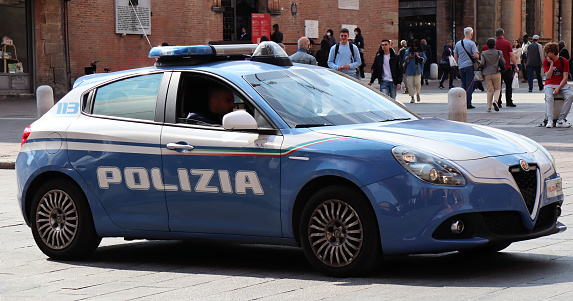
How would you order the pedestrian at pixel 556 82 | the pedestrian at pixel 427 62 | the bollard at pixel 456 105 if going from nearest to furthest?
the bollard at pixel 456 105, the pedestrian at pixel 556 82, the pedestrian at pixel 427 62

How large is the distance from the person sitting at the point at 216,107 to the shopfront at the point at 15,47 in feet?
82.4

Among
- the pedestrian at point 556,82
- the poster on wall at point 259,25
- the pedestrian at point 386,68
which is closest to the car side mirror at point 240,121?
the pedestrian at point 556,82

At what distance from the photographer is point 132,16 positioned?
34562mm

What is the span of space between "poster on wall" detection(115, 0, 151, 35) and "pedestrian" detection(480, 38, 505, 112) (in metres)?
14.3

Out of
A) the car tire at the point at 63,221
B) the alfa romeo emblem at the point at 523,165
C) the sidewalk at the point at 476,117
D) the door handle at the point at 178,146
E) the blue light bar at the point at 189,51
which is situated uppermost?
the blue light bar at the point at 189,51

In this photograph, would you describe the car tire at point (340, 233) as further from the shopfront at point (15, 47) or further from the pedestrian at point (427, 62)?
the pedestrian at point (427, 62)

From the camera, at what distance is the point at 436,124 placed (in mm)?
6844

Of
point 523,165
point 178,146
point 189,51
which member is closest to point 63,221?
point 178,146

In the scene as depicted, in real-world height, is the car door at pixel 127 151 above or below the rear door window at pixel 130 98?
below

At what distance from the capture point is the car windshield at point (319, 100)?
6.69 m

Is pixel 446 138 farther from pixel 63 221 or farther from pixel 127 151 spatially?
pixel 63 221

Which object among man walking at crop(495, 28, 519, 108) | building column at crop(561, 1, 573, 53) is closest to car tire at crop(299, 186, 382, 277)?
man walking at crop(495, 28, 519, 108)

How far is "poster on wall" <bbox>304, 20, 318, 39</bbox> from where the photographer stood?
41.4m

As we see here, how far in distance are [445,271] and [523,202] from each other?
0.71 m
